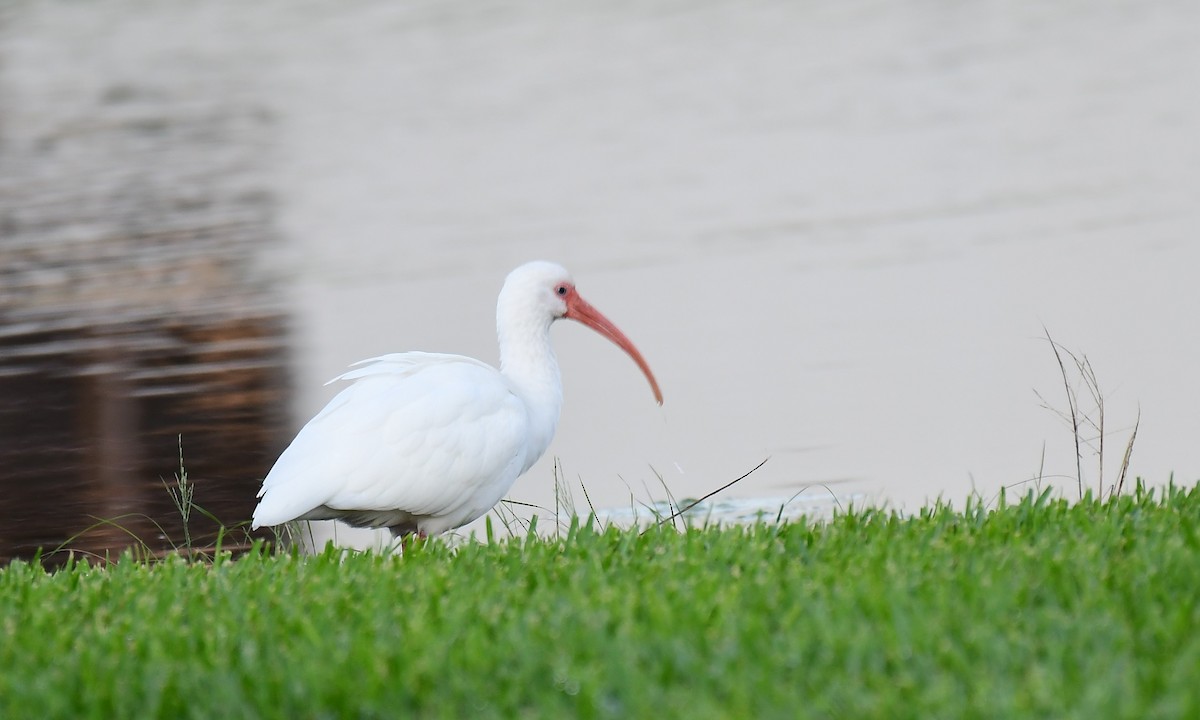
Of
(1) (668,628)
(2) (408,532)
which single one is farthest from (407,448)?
(1) (668,628)

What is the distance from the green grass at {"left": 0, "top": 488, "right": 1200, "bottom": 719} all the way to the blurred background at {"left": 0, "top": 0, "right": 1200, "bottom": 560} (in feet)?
5.09

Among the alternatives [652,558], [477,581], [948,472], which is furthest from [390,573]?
[948,472]

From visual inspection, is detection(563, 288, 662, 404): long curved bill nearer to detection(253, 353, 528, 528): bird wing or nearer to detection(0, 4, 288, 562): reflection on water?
detection(253, 353, 528, 528): bird wing

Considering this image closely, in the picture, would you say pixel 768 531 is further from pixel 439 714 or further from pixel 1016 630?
pixel 439 714

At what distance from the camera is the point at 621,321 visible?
10.3 meters

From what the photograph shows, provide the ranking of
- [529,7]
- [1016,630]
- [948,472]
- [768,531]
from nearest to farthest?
[1016,630] < [768,531] < [948,472] < [529,7]

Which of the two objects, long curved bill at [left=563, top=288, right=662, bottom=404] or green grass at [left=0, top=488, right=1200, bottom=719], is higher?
long curved bill at [left=563, top=288, right=662, bottom=404]

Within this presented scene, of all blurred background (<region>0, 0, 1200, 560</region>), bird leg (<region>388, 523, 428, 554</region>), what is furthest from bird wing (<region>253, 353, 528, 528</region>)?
blurred background (<region>0, 0, 1200, 560</region>)

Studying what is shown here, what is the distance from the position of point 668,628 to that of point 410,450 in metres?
2.07

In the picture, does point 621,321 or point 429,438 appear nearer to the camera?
point 429,438

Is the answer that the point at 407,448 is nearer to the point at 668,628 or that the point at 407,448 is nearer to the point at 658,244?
the point at 668,628

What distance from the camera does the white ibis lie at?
18.7 ft

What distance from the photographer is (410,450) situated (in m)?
5.80

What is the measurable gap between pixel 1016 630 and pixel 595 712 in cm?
97
